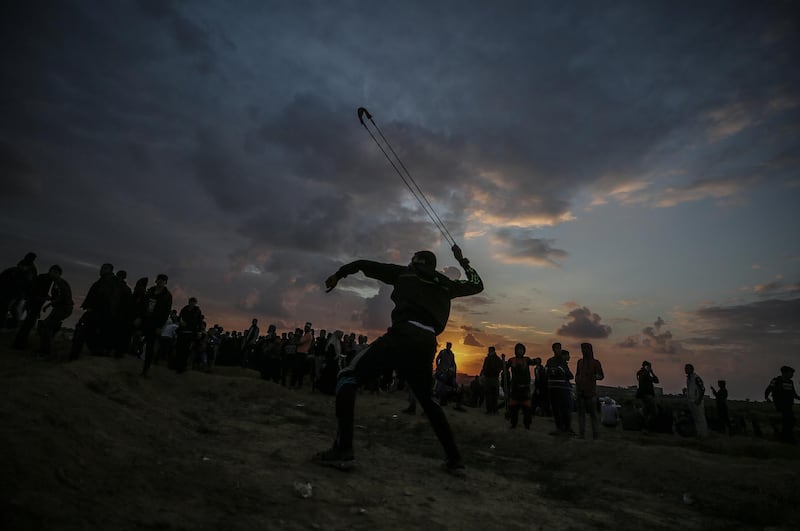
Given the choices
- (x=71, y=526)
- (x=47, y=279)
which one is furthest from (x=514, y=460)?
(x=47, y=279)

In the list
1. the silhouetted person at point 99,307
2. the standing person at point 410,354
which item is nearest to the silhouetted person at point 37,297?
the silhouetted person at point 99,307

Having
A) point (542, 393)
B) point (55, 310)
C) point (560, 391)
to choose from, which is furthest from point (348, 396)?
point (542, 393)

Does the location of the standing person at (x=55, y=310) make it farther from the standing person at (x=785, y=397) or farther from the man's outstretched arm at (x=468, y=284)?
the standing person at (x=785, y=397)

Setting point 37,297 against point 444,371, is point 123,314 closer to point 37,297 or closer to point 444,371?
point 37,297

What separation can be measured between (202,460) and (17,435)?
4.45ft

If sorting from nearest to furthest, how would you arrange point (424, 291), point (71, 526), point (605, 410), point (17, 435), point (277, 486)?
point (71, 526) < point (17, 435) < point (277, 486) < point (424, 291) < point (605, 410)

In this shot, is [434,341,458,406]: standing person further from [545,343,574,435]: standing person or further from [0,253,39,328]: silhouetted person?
[0,253,39,328]: silhouetted person

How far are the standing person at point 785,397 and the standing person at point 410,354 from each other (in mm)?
13120

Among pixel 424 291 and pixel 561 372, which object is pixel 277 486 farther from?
pixel 561 372

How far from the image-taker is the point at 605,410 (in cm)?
1502

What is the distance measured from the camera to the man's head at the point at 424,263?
4809 millimetres

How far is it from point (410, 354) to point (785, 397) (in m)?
14.0

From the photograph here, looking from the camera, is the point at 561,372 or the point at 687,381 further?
the point at 687,381

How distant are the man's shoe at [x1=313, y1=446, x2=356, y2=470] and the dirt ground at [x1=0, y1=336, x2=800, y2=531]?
9 centimetres
